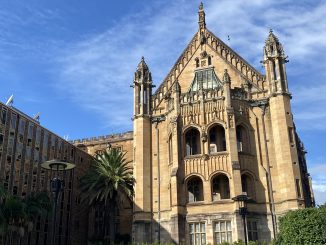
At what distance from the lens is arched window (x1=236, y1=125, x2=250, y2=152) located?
43812 mm

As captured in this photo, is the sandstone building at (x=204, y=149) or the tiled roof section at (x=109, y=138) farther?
the tiled roof section at (x=109, y=138)

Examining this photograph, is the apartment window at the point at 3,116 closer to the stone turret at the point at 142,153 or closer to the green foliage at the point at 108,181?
the green foliage at the point at 108,181

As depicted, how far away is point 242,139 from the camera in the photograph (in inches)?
1745

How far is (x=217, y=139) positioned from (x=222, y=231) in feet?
31.7

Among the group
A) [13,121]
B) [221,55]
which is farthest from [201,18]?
[13,121]

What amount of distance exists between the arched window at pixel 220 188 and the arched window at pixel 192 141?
3793mm

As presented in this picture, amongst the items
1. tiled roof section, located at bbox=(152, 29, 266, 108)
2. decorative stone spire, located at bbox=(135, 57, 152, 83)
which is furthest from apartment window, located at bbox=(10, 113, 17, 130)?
tiled roof section, located at bbox=(152, 29, 266, 108)

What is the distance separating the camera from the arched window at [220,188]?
42.4 m

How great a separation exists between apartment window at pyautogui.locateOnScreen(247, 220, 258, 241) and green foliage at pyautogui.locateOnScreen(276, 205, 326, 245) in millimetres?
6120

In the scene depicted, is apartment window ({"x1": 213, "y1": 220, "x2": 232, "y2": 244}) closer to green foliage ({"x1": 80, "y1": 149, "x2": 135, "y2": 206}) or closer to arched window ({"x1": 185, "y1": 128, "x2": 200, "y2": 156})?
arched window ({"x1": 185, "y1": 128, "x2": 200, "y2": 156})

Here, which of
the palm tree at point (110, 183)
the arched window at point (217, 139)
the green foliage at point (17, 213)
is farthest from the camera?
the palm tree at point (110, 183)

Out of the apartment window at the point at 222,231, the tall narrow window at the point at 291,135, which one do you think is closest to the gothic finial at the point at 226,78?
the tall narrow window at the point at 291,135

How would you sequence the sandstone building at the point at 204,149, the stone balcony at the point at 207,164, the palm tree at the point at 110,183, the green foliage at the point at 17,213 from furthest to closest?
the palm tree at the point at 110,183, the stone balcony at the point at 207,164, the sandstone building at the point at 204,149, the green foliage at the point at 17,213

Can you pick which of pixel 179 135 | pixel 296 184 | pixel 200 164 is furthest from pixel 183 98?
pixel 296 184
